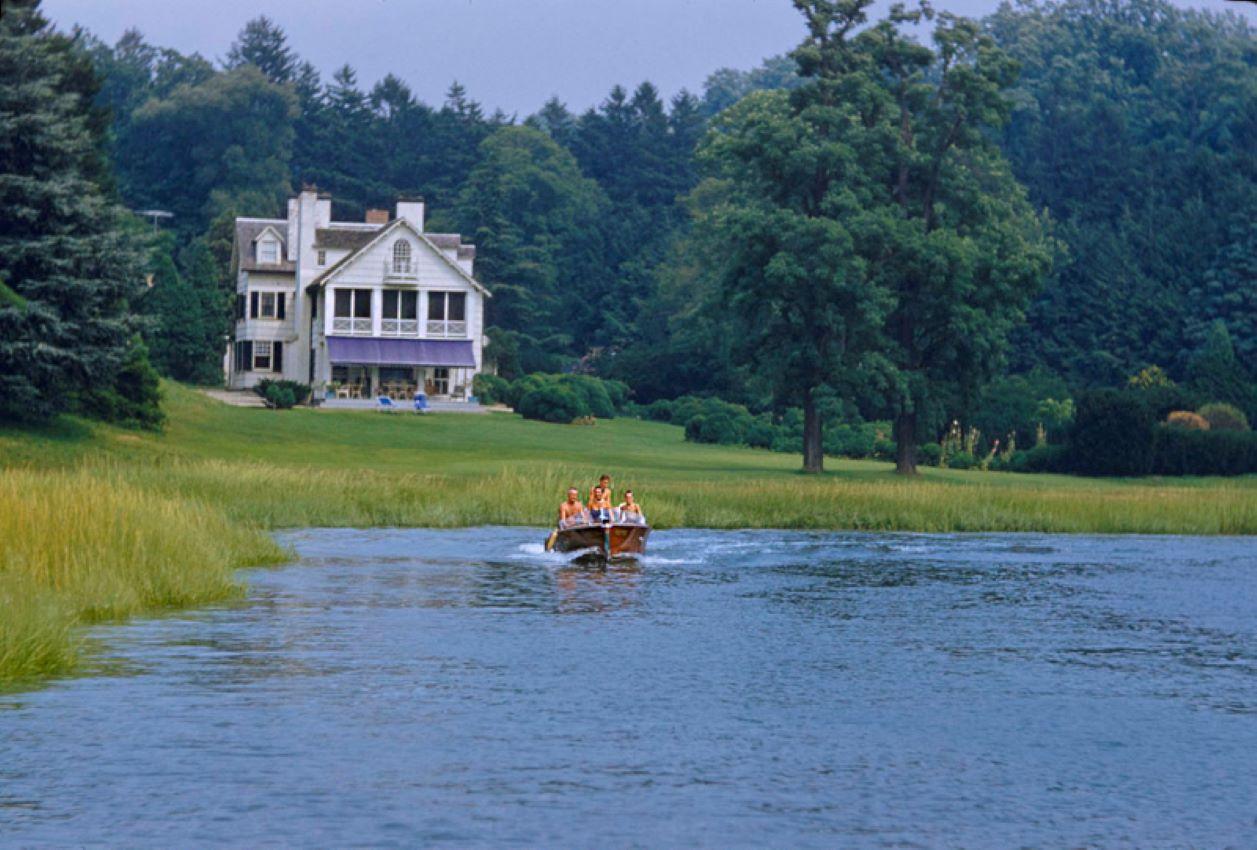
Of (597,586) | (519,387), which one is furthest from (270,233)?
(597,586)

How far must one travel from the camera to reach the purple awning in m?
92.7

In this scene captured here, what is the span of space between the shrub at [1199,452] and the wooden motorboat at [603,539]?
129 feet

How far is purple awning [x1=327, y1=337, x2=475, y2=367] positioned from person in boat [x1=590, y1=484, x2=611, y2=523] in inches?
2114

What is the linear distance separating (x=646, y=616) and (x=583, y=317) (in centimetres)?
9468

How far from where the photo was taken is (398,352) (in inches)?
3696

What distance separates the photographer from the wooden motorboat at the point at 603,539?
37719 mm

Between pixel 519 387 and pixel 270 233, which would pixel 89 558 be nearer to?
pixel 519 387

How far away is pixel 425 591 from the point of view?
105 feet

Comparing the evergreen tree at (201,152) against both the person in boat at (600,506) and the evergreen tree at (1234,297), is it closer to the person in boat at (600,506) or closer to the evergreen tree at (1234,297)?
the evergreen tree at (1234,297)

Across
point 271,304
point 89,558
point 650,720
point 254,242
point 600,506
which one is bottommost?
point 650,720

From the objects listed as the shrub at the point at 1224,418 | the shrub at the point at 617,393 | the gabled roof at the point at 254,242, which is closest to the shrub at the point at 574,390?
the shrub at the point at 617,393

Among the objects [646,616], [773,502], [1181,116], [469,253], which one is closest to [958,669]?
[646,616]

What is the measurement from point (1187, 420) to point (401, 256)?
38808 millimetres

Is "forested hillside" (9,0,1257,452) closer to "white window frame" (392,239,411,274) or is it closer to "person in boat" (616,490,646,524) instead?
"white window frame" (392,239,411,274)
